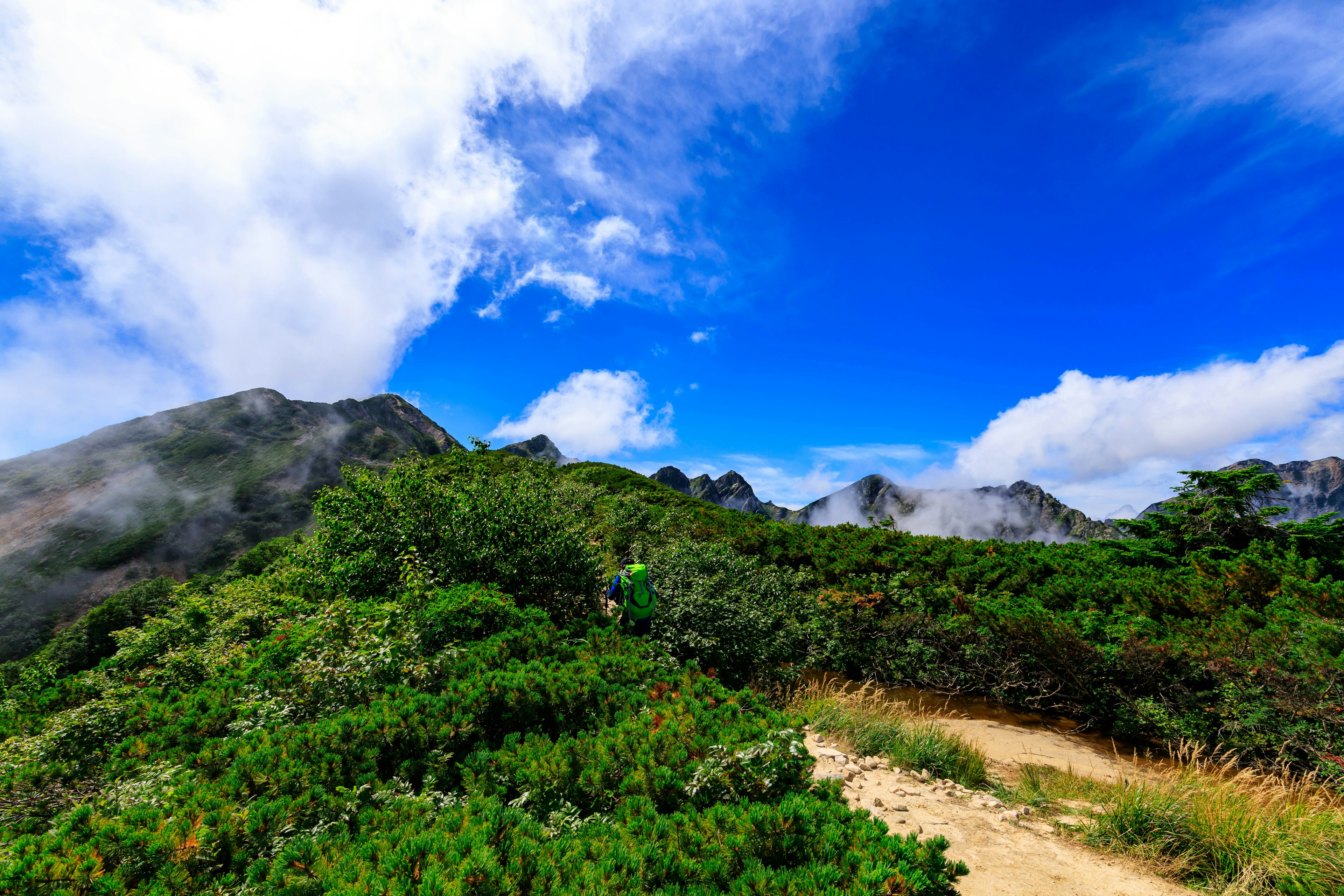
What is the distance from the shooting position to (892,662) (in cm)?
916

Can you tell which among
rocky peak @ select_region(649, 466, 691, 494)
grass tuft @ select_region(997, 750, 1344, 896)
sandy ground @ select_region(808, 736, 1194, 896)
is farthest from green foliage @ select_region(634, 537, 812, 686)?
rocky peak @ select_region(649, 466, 691, 494)

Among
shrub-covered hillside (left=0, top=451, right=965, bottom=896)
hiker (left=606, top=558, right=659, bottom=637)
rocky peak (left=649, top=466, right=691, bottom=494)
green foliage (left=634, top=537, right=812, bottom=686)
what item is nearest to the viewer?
shrub-covered hillside (left=0, top=451, right=965, bottom=896)

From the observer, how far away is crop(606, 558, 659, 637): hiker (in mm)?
7613

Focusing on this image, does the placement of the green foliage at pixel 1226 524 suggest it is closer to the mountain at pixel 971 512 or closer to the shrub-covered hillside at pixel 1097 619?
the shrub-covered hillside at pixel 1097 619

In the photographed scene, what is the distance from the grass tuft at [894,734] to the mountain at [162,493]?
69.9 meters

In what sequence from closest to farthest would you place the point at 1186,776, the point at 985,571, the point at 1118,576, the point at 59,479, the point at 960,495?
1. the point at 1186,776
2. the point at 1118,576
3. the point at 985,571
4. the point at 960,495
5. the point at 59,479

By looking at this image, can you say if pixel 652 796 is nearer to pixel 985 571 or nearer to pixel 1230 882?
pixel 1230 882

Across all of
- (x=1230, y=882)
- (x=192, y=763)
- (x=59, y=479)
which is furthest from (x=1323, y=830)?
(x=59, y=479)

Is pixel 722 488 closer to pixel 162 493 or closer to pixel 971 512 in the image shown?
pixel 971 512

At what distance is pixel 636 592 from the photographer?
762cm

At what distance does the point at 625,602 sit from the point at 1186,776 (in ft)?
20.6

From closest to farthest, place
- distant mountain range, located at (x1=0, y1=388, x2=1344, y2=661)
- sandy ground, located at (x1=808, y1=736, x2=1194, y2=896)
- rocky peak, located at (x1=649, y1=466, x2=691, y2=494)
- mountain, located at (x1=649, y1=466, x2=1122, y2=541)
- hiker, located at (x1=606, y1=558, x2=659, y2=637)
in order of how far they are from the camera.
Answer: sandy ground, located at (x1=808, y1=736, x2=1194, y2=896)
hiker, located at (x1=606, y1=558, x2=659, y2=637)
mountain, located at (x1=649, y1=466, x2=1122, y2=541)
distant mountain range, located at (x1=0, y1=388, x2=1344, y2=661)
rocky peak, located at (x1=649, y1=466, x2=691, y2=494)

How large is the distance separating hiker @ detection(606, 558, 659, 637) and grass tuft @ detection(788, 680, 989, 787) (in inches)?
97.6

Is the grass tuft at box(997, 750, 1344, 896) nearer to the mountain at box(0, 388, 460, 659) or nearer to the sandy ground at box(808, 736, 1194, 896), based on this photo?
the sandy ground at box(808, 736, 1194, 896)
